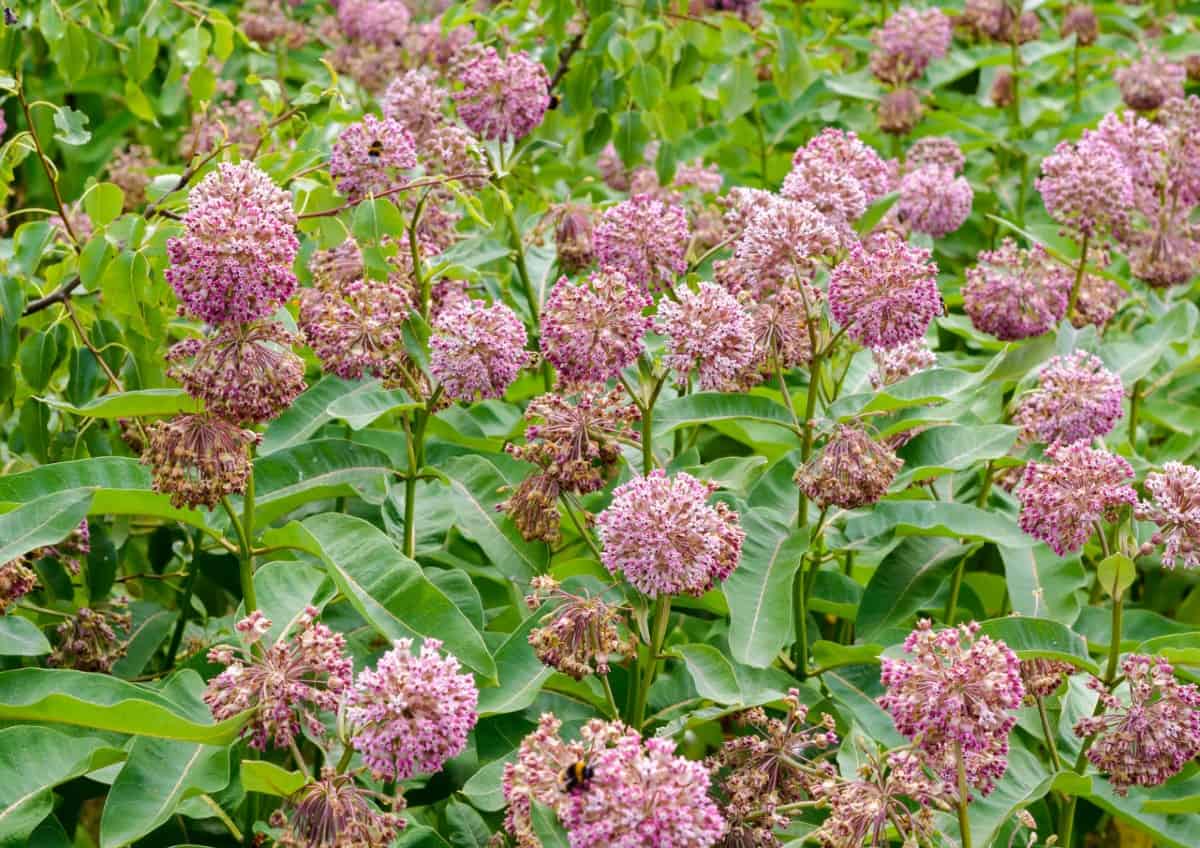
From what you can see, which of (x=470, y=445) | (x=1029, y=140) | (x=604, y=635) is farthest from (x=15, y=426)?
(x=1029, y=140)

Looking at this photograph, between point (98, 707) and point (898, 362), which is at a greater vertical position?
point (898, 362)

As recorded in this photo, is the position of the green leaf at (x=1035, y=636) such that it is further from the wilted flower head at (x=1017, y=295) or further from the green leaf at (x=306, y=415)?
the green leaf at (x=306, y=415)

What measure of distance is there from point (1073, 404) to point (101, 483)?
80.0 inches

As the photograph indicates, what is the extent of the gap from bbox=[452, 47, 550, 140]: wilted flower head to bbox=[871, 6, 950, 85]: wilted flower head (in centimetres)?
229

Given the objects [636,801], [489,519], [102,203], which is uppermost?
[102,203]

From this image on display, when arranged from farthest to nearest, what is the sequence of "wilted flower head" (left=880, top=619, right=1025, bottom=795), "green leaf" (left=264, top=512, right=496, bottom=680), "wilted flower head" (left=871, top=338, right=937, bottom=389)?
"wilted flower head" (left=871, top=338, right=937, bottom=389)
"green leaf" (left=264, top=512, right=496, bottom=680)
"wilted flower head" (left=880, top=619, right=1025, bottom=795)

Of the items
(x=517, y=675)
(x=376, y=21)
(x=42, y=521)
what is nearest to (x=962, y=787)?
(x=517, y=675)

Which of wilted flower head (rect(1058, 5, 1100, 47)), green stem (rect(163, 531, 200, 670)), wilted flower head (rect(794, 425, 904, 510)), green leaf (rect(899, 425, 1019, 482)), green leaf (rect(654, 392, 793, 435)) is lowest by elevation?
green stem (rect(163, 531, 200, 670))

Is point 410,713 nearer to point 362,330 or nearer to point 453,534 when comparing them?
point 362,330

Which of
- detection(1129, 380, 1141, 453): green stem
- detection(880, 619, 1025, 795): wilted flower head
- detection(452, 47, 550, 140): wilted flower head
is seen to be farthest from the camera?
detection(1129, 380, 1141, 453): green stem

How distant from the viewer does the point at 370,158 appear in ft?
10.5

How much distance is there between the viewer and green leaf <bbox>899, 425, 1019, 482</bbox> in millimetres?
3197

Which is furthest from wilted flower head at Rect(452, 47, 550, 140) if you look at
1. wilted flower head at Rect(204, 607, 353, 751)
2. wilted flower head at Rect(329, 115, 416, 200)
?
wilted flower head at Rect(204, 607, 353, 751)

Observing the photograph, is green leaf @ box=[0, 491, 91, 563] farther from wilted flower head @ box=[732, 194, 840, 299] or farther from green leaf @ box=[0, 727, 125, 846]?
wilted flower head @ box=[732, 194, 840, 299]
